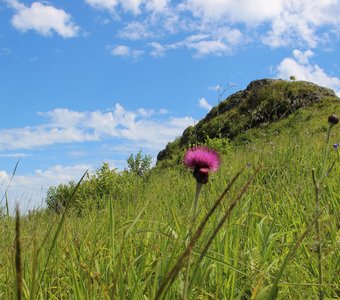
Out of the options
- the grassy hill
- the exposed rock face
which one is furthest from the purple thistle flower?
the exposed rock face

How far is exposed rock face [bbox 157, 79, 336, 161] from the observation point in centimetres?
2442

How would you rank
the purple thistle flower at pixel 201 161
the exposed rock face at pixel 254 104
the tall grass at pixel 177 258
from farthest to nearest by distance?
the exposed rock face at pixel 254 104, the tall grass at pixel 177 258, the purple thistle flower at pixel 201 161

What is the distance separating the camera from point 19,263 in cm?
76

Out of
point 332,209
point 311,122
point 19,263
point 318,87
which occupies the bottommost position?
point 332,209

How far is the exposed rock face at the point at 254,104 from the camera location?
2442 cm

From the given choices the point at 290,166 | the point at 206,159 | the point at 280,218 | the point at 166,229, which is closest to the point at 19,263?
the point at 206,159

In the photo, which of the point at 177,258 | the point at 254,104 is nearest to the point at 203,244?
the point at 177,258

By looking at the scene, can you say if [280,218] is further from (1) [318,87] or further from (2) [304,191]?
(1) [318,87]

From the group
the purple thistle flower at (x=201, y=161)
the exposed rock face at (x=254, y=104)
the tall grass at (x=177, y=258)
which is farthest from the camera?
the exposed rock face at (x=254, y=104)

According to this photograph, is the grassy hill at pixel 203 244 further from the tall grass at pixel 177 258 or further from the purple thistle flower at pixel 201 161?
the purple thistle flower at pixel 201 161

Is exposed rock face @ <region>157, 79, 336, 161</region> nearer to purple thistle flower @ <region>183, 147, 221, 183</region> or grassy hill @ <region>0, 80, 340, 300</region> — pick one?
grassy hill @ <region>0, 80, 340, 300</region>

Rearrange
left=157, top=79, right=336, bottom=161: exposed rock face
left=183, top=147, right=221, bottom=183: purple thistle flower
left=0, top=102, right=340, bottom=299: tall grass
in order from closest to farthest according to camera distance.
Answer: left=183, top=147, right=221, bottom=183: purple thistle flower, left=0, top=102, right=340, bottom=299: tall grass, left=157, top=79, right=336, bottom=161: exposed rock face

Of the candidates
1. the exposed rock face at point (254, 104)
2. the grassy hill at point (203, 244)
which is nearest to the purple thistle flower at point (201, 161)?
the grassy hill at point (203, 244)

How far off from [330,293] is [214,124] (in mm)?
24682
